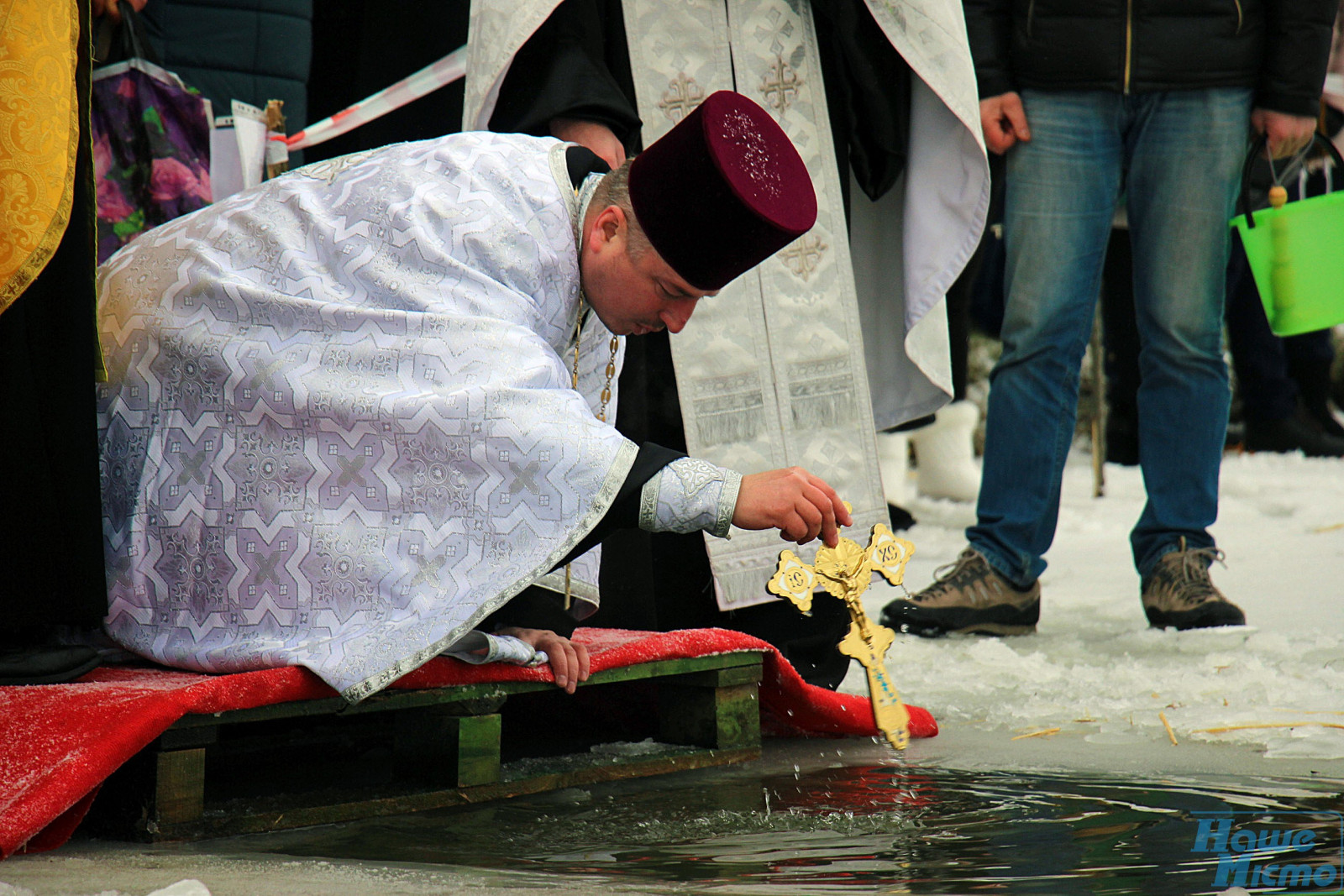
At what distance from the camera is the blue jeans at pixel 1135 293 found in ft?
12.2

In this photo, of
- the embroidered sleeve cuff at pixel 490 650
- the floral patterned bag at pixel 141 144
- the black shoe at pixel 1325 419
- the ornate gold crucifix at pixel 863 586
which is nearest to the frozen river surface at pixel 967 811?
the ornate gold crucifix at pixel 863 586

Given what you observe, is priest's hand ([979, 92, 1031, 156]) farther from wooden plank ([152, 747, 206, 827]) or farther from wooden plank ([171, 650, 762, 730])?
wooden plank ([152, 747, 206, 827])

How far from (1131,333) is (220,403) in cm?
657

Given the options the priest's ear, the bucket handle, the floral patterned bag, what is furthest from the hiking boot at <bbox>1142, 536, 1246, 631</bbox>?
the floral patterned bag

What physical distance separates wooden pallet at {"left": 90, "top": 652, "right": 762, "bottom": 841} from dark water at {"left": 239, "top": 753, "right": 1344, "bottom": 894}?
55 mm

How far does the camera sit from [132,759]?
2.01 meters

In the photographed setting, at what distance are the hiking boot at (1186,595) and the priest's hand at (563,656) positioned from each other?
1888 mm

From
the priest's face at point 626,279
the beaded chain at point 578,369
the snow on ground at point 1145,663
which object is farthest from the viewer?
the snow on ground at point 1145,663

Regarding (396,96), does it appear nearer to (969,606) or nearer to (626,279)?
(626,279)

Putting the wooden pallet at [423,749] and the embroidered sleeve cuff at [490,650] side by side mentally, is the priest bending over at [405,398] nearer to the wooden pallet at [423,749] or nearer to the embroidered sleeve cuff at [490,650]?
the embroidered sleeve cuff at [490,650]

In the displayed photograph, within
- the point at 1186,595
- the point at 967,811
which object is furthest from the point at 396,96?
the point at 967,811

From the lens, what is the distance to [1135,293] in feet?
12.5

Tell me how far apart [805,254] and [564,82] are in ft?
2.21

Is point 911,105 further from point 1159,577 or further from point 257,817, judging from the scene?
point 257,817
